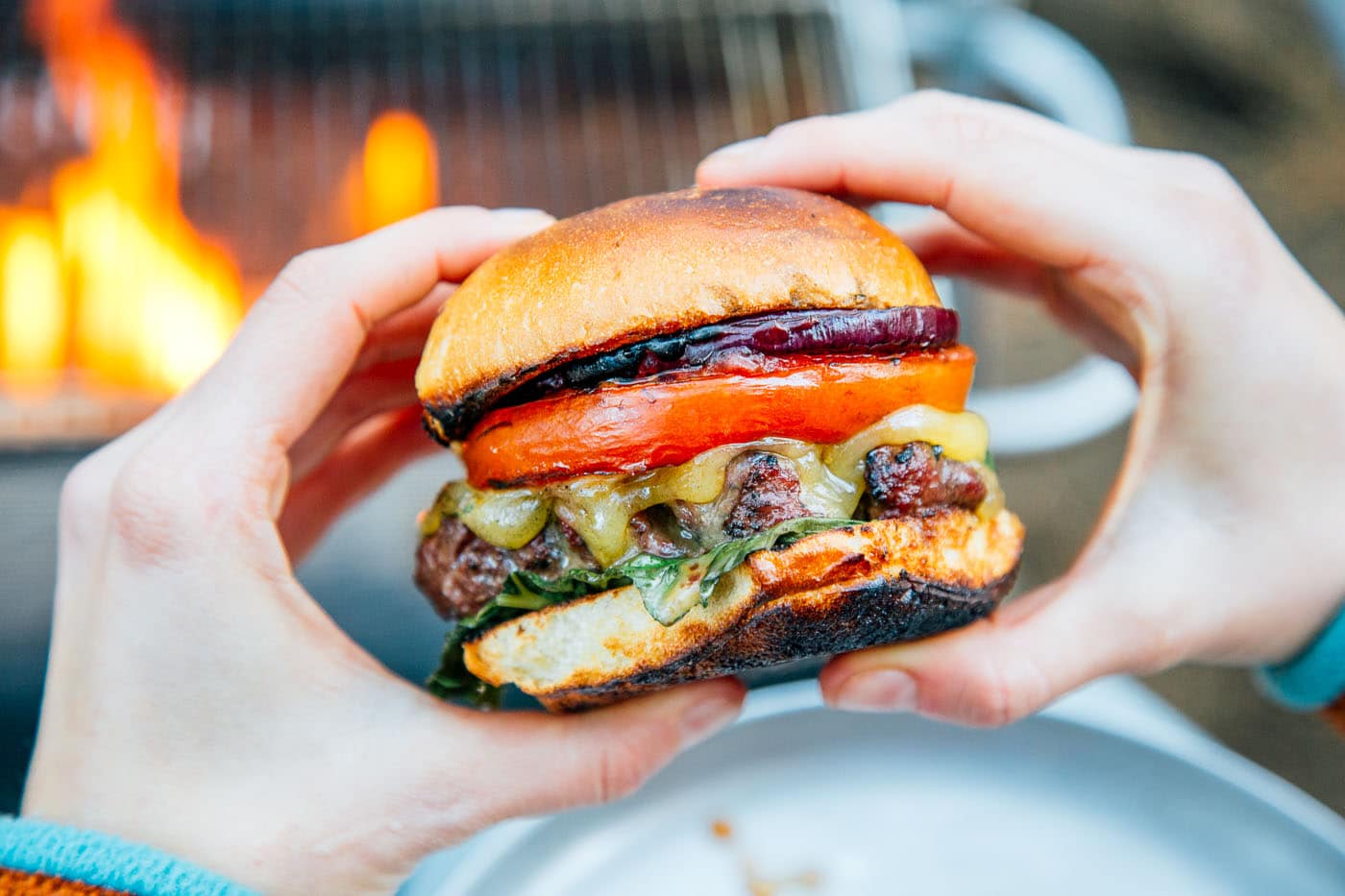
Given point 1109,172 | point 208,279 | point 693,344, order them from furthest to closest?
1. point 208,279
2. point 1109,172
3. point 693,344

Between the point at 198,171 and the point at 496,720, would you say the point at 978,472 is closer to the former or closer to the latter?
the point at 496,720

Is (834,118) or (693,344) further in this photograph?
(834,118)

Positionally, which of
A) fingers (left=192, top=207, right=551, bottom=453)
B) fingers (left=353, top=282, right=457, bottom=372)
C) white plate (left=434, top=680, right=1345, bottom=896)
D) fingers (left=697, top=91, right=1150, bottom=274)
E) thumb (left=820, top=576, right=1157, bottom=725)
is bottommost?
white plate (left=434, top=680, right=1345, bottom=896)

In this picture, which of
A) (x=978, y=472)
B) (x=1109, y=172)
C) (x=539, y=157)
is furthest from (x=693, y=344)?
(x=539, y=157)

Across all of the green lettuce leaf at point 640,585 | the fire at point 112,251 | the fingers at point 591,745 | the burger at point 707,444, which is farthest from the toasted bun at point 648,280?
the fire at point 112,251

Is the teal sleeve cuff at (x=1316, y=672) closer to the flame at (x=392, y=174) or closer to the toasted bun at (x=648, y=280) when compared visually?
the toasted bun at (x=648, y=280)

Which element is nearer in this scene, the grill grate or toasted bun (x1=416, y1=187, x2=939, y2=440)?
toasted bun (x1=416, y1=187, x2=939, y2=440)

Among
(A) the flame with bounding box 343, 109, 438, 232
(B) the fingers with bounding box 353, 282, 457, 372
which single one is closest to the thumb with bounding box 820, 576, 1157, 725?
(B) the fingers with bounding box 353, 282, 457, 372

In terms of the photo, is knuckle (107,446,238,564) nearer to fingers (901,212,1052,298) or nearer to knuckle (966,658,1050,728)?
knuckle (966,658,1050,728)
